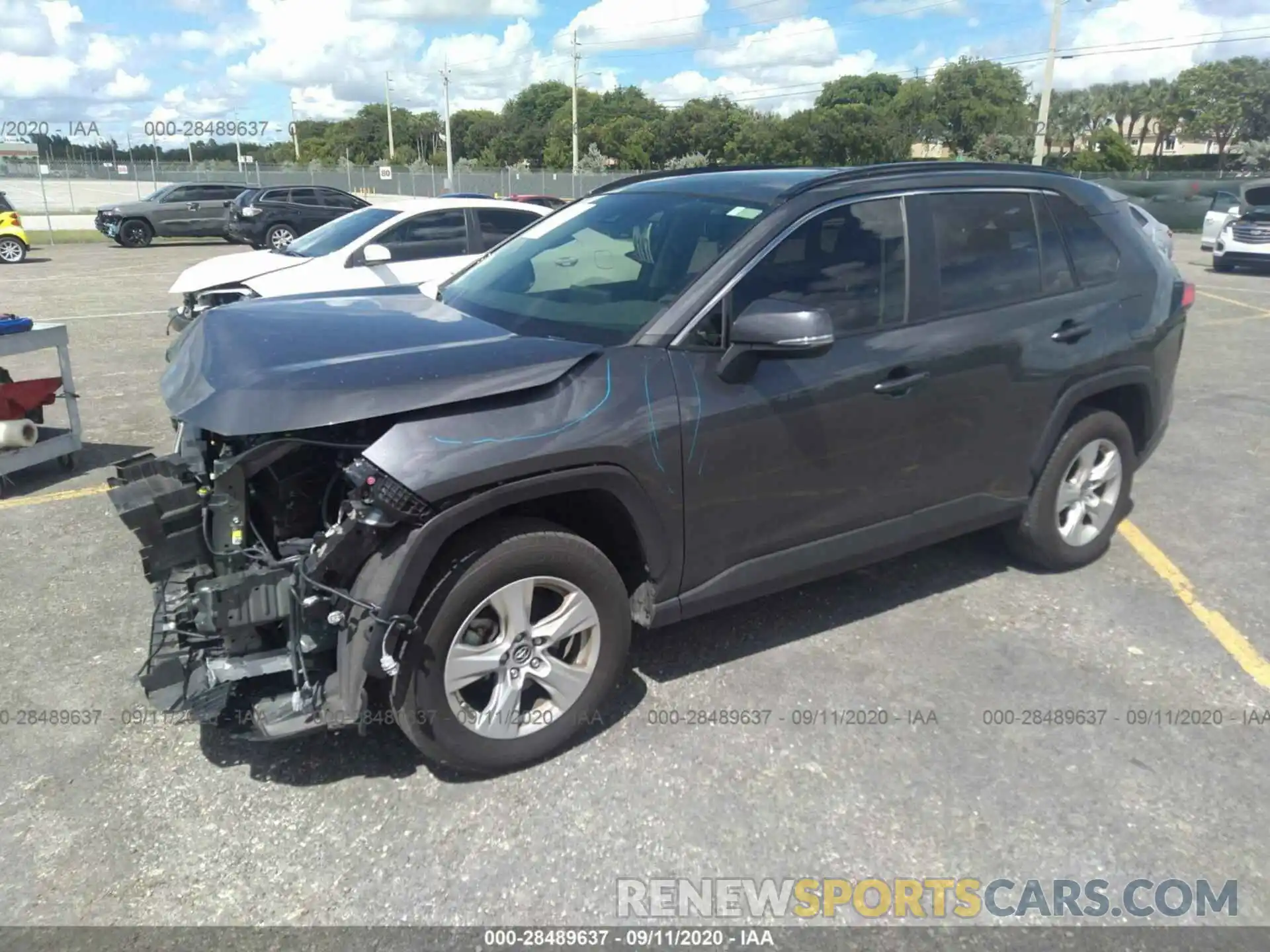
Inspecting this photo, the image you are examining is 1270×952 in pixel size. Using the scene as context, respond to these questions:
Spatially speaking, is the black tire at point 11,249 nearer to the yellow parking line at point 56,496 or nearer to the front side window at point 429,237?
the front side window at point 429,237

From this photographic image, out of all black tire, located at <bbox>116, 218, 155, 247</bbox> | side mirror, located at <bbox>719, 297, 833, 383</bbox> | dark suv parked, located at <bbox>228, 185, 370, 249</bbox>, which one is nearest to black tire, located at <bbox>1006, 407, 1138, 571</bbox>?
side mirror, located at <bbox>719, 297, 833, 383</bbox>

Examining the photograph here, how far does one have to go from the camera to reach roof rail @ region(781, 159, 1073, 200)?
3.67 m

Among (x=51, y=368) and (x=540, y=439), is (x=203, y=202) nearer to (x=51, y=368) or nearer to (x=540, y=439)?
(x=51, y=368)

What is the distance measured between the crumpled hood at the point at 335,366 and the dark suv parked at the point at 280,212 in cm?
2116

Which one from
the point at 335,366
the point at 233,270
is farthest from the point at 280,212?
the point at 335,366

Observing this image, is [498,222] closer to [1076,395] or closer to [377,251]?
[377,251]

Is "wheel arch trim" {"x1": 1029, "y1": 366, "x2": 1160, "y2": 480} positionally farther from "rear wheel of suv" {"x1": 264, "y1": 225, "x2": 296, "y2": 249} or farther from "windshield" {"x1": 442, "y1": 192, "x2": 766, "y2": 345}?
"rear wheel of suv" {"x1": 264, "y1": 225, "x2": 296, "y2": 249}

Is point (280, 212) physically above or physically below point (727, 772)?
above

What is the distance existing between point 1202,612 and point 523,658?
3.26 metres

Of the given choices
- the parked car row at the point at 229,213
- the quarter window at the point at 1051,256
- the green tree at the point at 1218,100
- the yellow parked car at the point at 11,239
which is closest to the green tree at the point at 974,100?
the green tree at the point at 1218,100

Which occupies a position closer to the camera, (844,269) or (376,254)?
(844,269)

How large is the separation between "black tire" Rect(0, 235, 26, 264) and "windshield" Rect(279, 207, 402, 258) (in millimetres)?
14421

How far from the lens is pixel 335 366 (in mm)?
2898

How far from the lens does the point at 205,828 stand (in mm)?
2873
